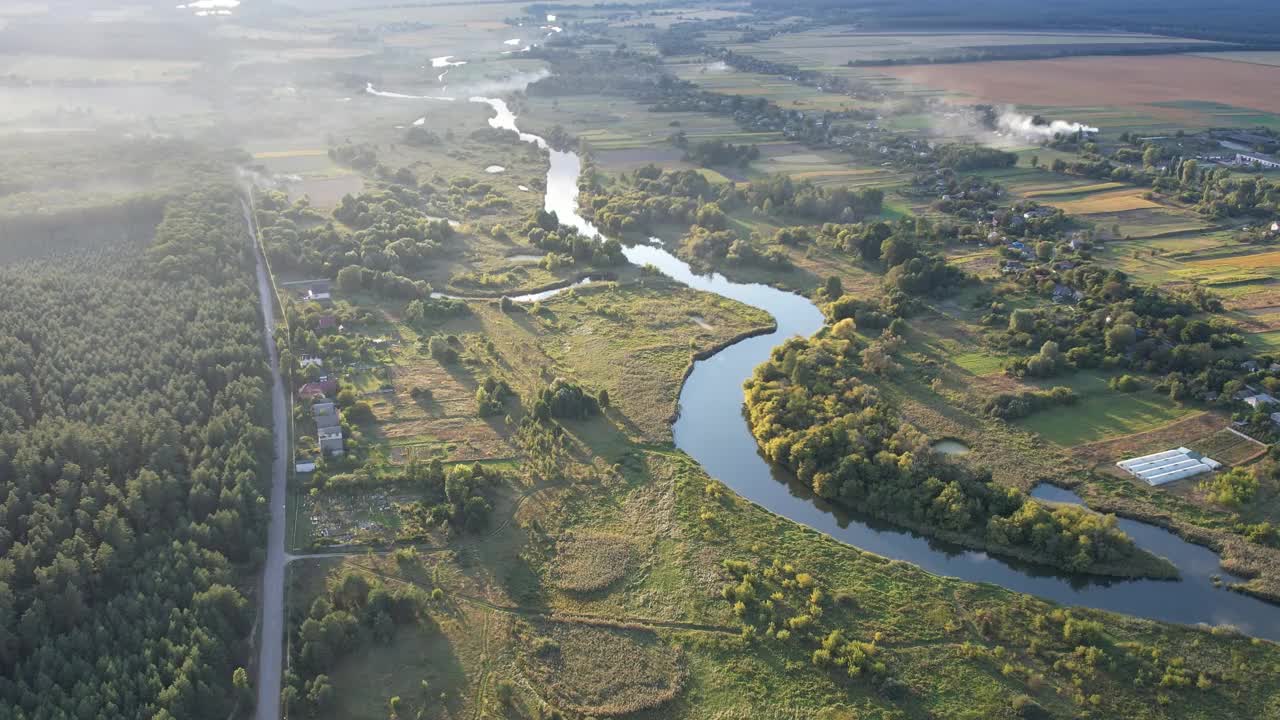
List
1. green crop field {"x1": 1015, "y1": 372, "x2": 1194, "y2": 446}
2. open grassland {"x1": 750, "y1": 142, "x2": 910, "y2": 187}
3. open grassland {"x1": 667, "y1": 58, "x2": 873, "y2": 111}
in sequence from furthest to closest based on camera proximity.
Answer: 1. open grassland {"x1": 667, "y1": 58, "x2": 873, "y2": 111}
2. open grassland {"x1": 750, "y1": 142, "x2": 910, "y2": 187}
3. green crop field {"x1": 1015, "y1": 372, "x2": 1194, "y2": 446}

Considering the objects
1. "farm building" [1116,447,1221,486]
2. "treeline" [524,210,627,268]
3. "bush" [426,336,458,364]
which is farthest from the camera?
"treeline" [524,210,627,268]

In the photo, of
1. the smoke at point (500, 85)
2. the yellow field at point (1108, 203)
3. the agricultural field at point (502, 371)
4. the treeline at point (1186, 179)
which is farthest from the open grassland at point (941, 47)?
the agricultural field at point (502, 371)

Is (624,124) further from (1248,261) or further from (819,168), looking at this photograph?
(1248,261)

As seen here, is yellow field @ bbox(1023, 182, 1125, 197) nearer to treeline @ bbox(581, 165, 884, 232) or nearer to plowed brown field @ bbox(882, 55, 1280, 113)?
treeline @ bbox(581, 165, 884, 232)

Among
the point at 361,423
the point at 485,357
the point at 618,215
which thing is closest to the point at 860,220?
the point at 618,215

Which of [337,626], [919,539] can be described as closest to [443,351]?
[337,626]

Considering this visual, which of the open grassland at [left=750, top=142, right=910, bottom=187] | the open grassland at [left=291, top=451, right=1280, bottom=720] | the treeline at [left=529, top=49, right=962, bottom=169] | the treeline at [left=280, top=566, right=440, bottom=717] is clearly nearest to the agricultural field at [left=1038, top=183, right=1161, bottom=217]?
the treeline at [left=529, top=49, right=962, bottom=169]
